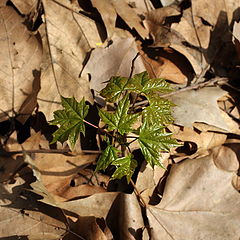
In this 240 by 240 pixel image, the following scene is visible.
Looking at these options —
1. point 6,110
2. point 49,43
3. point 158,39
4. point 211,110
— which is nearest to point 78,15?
point 49,43

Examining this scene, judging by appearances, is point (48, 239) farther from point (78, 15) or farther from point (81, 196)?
point (78, 15)

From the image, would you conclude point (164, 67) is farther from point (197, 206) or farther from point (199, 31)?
point (197, 206)

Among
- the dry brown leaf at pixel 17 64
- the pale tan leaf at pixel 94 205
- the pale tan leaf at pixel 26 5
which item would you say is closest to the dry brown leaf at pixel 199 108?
the pale tan leaf at pixel 94 205

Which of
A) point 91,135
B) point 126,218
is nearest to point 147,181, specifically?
point 126,218

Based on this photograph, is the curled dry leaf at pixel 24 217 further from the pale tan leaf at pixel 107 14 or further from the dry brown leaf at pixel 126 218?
the pale tan leaf at pixel 107 14

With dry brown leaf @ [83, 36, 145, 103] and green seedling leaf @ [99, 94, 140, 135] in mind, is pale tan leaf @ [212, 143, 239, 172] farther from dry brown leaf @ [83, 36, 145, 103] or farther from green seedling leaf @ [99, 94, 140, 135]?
green seedling leaf @ [99, 94, 140, 135]

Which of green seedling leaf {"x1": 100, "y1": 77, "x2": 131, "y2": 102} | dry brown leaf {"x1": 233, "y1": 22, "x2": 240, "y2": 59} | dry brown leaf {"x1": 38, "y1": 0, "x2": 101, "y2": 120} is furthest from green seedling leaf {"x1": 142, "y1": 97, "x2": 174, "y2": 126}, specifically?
dry brown leaf {"x1": 233, "y1": 22, "x2": 240, "y2": 59}
